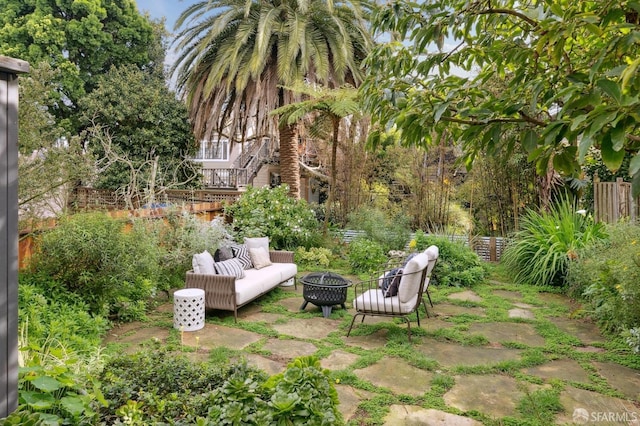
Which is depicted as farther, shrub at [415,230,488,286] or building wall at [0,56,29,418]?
shrub at [415,230,488,286]

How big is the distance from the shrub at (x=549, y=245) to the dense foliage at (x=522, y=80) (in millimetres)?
5409

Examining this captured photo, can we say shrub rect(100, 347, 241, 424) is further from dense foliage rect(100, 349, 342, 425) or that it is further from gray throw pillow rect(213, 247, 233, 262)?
gray throw pillow rect(213, 247, 233, 262)

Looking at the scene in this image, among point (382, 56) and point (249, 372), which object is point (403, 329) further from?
point (382, 56)

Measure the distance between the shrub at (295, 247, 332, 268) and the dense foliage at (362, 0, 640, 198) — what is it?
6523 mm

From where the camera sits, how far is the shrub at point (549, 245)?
6684mm

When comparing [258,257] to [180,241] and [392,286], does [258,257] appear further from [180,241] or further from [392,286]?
[392,286]

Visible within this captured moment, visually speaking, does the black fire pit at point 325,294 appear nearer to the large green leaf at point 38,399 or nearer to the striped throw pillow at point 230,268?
the striped throw pillow at point 230,268

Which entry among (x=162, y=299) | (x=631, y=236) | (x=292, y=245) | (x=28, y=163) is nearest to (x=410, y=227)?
(x=292, y=245)

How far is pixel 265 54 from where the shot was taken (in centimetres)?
961

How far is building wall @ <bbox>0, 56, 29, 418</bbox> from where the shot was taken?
1.63 metres

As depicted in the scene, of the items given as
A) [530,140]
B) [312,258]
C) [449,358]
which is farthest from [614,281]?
[312,258]

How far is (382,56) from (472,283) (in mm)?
5775

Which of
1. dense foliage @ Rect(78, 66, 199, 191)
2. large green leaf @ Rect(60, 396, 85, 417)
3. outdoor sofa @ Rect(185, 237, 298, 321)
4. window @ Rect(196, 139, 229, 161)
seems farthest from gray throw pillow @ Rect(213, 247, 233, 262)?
window @ Rect(196, 139, 229, 161)

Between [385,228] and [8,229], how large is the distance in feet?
25.7
